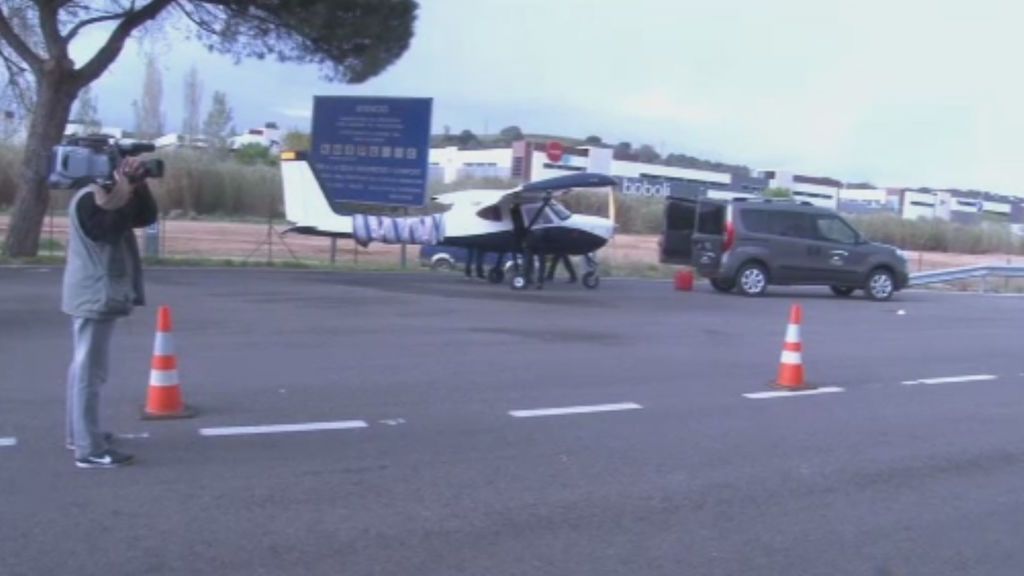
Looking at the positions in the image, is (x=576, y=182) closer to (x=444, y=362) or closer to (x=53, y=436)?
(x=444, y=362)

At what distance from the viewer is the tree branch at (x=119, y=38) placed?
1025 inches

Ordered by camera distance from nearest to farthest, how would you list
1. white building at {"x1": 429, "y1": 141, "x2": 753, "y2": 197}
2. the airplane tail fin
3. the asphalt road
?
the asphalt road < the airplane tail fin < white building at {"x1": 429, "y1": 141, "x2": 753, "y2": 197}

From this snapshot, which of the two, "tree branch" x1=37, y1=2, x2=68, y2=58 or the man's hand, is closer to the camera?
the man's hand

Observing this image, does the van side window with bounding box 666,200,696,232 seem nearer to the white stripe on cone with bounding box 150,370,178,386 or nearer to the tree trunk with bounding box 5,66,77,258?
the tree trunk with bounding box 5,66,77,258

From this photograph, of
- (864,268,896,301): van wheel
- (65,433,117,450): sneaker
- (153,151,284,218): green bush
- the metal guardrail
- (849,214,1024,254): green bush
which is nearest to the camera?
(65,433,117,450): sneaker

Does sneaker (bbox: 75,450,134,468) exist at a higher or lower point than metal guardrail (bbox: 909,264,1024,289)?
lower

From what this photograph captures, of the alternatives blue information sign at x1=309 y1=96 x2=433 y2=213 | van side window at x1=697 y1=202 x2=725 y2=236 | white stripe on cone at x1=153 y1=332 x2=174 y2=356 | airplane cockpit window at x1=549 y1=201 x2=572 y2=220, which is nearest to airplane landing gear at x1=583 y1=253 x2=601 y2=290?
airplane cockpit window at x1=549 y1=201 x2=572 y2=220

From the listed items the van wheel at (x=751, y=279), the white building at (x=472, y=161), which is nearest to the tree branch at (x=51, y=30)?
the van wheel at (x=751, y=279)

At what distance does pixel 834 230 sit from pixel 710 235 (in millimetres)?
2746

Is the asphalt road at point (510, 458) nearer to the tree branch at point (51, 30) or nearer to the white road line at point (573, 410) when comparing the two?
the white road line at point (573, 410)

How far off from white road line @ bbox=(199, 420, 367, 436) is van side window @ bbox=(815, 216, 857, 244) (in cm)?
1865

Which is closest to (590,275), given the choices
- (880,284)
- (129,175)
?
(880,284)

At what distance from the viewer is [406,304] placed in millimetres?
20125

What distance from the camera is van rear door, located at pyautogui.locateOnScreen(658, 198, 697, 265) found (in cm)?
2716
